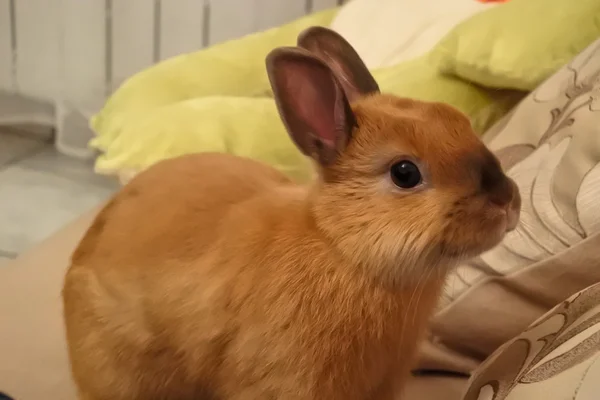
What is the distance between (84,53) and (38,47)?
166 millimetres

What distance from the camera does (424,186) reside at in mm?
622

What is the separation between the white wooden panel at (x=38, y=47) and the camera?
7.34 feet

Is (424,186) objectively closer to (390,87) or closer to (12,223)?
(390,87)

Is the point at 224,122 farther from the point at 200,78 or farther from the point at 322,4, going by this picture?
the point at 322,4

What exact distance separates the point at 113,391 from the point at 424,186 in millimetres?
424

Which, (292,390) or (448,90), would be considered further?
(448,90)

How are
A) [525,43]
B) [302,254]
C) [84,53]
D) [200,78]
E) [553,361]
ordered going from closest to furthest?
[553,361]
[302,254]
[525,43]
[200,78]
[84,53]

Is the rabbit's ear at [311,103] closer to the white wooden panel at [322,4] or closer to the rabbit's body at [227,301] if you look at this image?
the rabbit's body at [227,301]

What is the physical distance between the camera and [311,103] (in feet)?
2.18

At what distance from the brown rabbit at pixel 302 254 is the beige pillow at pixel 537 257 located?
0.11 metres

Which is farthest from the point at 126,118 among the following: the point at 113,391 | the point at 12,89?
the point at 12,89

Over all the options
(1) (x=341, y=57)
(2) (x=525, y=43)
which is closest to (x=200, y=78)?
(2) (x=525, y=43)

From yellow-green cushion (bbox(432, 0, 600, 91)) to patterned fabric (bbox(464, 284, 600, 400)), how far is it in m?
0.54

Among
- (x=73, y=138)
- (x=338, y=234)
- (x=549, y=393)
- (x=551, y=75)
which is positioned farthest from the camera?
(x=73, y=138)
